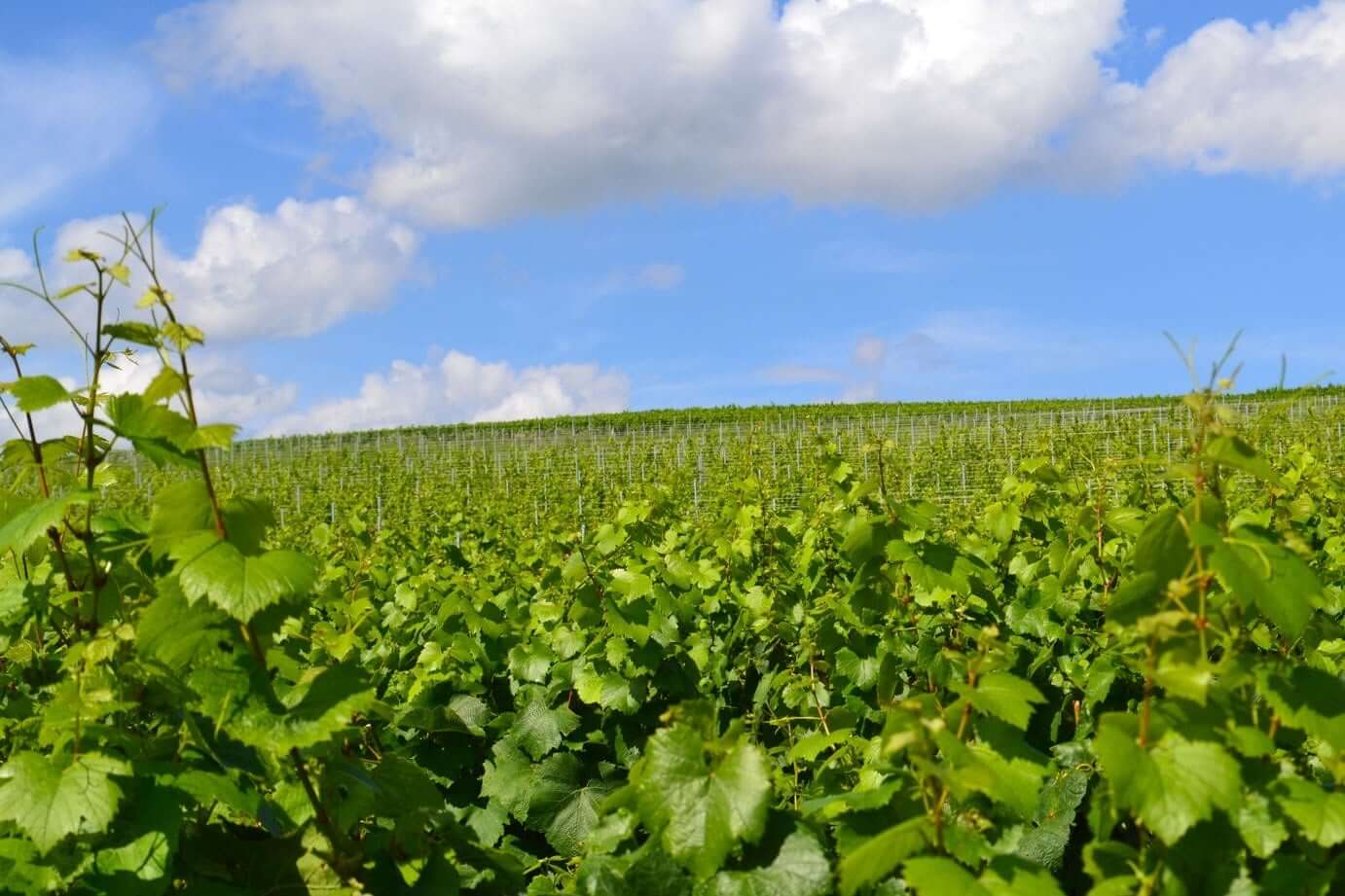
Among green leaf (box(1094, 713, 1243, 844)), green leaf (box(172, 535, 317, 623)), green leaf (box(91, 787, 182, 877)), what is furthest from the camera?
green leaf (box(91, 787, 182, 877))

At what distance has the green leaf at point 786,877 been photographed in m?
1.48

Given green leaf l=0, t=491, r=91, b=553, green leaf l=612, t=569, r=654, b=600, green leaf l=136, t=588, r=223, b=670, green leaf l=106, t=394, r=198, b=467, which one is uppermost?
green leaf l=106, t=394, r=198, b=467

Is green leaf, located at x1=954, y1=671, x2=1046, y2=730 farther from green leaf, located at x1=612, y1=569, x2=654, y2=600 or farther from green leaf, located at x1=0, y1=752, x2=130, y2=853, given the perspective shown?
green leaf, located at x1=612, y1=569, x2=654, y2=600

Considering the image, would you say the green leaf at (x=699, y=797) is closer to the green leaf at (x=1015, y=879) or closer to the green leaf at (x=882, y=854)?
the green leaf at (x=882, y=854)

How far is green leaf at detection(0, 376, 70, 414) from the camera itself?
5.56 ft

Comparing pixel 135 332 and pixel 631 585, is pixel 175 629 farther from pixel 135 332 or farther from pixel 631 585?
pixel 631 585

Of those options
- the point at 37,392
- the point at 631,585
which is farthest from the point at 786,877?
the point at 631,585

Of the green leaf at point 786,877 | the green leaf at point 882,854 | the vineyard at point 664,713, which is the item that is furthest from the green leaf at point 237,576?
the green leaf at point 882,854

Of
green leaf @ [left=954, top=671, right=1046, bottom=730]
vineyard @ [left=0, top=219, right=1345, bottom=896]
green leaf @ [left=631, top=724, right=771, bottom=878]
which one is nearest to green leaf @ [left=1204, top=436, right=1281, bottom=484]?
vineyard @ [left=0, top=219, right=1345, bottom=896]

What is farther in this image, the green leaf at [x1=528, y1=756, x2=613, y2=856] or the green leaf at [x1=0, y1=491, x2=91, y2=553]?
the green leaf at [x1=528, y1=756, x2=613, y2=856]

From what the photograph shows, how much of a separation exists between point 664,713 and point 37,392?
1.28 metres

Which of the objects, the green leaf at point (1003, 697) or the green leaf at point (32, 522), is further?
the green leaf at point (32, 522)

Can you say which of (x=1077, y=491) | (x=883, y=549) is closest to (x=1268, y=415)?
(x=883, y=549)

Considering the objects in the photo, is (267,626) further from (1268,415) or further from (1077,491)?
(1077,491)
